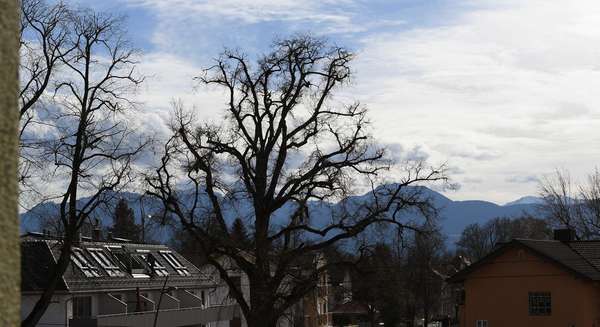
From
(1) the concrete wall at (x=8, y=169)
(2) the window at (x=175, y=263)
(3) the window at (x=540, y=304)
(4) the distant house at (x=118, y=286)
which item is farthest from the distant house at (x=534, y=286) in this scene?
(1) the concrete wall at (x=8, y=169)

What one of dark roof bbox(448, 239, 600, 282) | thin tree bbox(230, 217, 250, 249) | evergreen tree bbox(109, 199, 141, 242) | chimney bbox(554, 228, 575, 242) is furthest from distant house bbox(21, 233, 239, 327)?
evergreen tree bbox(109, 199, 141, 242)

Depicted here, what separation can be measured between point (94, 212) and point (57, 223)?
14.2ft

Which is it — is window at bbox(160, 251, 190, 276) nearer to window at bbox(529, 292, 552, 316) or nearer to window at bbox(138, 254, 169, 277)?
window at bbox(138, 254, 169, 277)

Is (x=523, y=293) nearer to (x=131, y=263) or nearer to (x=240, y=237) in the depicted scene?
(x=240, y=237)

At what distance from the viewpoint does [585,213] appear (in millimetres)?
79938

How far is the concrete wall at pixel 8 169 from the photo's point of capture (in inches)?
63.8

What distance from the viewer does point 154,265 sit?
2564 inches

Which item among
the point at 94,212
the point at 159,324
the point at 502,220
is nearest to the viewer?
the point at 94,212

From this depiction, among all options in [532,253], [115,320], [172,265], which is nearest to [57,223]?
[115,320]

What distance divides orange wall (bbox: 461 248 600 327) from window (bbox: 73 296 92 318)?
22.4 m

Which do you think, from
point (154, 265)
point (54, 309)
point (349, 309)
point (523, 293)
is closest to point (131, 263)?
point (154, 265)

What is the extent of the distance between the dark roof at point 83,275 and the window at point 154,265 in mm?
418

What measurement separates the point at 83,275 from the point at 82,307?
6.42ft

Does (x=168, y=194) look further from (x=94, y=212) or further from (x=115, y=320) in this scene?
(x=115, y=320)
